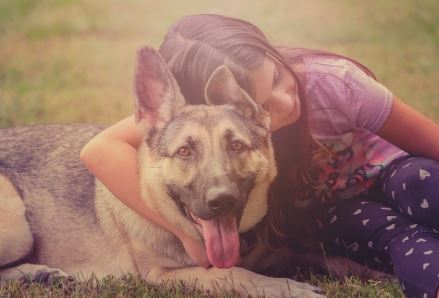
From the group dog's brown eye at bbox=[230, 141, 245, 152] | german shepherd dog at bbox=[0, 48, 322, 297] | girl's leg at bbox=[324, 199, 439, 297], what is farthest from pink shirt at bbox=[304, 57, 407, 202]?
dog's brown eye at bbox=[230, 141, 245, 152]

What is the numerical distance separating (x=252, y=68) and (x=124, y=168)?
720 mm

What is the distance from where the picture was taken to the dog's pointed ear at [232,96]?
2920mm

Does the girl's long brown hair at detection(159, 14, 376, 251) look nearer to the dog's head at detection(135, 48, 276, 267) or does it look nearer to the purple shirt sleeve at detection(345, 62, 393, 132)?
the dog's head at detection(135, 48, 276, 267)

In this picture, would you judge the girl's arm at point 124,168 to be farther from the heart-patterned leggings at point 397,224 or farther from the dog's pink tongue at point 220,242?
→ the heart-patterned leggings at point 397,224

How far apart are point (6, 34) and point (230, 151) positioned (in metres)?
3.36

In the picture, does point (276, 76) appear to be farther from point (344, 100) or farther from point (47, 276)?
point (47, 276)

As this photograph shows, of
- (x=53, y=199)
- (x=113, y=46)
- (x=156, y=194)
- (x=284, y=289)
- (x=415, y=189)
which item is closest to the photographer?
(x=284, y=289)

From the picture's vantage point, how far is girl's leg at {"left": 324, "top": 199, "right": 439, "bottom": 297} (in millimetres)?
2814

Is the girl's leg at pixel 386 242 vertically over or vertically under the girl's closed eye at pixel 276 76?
under

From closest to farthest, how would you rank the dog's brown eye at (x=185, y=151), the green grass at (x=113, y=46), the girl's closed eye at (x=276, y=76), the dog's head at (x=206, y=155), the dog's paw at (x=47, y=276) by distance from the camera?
the dog's head at (x=206, y=155) < the dog's brown eye at (x=185, y=151) < the girl's closed eye at (x=276, y=76) < the dog's paw at (x=47, y=276) < the green grass at (x=113, y=46)

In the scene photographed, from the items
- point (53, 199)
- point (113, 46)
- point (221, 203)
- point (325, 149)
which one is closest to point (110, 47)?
point (113, 46)

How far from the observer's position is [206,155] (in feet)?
9.34

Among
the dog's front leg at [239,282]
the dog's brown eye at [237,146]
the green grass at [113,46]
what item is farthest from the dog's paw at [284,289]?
the green grass at [113,46]

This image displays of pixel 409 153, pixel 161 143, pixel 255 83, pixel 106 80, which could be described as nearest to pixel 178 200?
pixel 161 143
